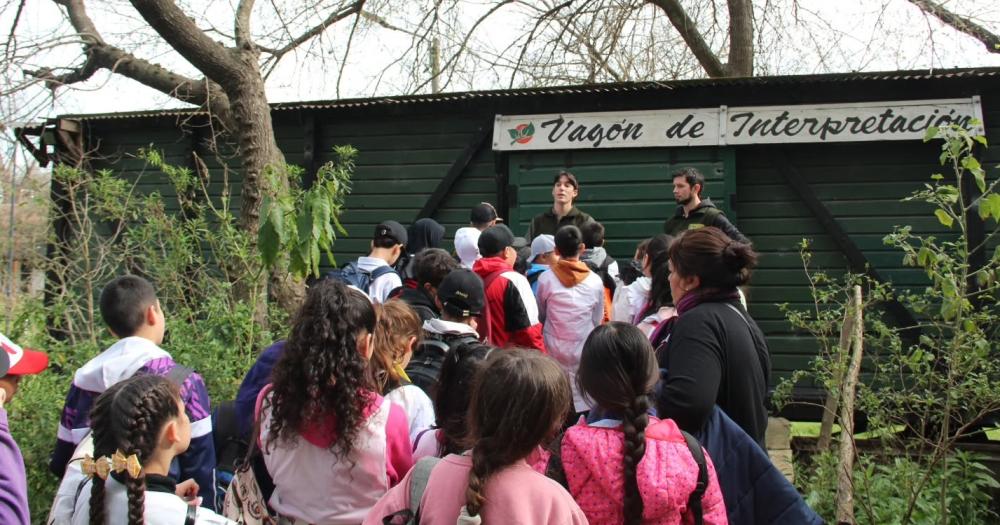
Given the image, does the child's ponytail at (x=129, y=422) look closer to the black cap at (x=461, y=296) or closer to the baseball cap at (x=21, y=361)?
the baseball cap at (x=21, y=361)

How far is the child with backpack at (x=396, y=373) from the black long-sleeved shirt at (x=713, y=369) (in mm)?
846

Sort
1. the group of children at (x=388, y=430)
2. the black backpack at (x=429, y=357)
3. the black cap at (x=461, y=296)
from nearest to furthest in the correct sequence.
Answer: the group of children at (x=388, y=430), the black backpack at (x=429, y=357), the black cap at (x=461, y=296)

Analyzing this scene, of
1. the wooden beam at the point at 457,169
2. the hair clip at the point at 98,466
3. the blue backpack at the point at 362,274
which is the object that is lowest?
the hair clip at the point at 98,466

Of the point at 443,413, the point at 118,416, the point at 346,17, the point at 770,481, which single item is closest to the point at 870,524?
the point at 770,481

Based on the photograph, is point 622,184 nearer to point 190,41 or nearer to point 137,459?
point 190,41

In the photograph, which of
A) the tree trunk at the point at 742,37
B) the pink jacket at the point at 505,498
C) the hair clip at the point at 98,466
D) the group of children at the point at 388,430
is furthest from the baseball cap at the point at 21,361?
the tree trunk at the point at 742,37

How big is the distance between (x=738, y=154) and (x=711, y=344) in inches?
238

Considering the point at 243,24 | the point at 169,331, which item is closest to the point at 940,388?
the point at 169,331

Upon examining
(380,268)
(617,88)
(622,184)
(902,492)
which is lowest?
(902,492)

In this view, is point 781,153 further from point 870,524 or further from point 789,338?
point 870,524

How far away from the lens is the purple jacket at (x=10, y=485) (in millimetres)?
2191

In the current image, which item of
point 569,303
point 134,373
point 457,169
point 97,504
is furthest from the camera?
point 457,169

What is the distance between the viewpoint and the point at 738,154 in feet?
27.6

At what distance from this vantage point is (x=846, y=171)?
8.20 m
